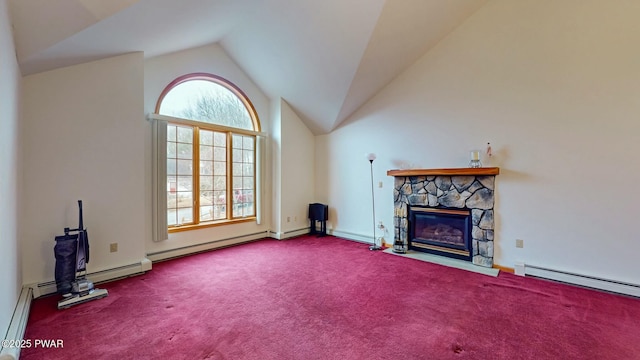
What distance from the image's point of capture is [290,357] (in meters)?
1.87

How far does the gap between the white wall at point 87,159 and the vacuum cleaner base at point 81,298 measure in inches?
18.5

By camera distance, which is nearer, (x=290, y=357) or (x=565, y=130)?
(x=290, y=357)

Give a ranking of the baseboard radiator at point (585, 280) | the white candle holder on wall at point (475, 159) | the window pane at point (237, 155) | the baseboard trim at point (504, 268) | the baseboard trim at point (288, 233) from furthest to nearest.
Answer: the baseboard trim at point (288, 233), the window pane at point (237, 155), the white candle holder on wall at point (475, 159), the baseboard trim at point (504, 268), the baseboard radiator at point (585, 280)

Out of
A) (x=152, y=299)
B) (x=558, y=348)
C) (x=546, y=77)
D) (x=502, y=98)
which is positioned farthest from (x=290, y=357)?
(x=546, y=77)

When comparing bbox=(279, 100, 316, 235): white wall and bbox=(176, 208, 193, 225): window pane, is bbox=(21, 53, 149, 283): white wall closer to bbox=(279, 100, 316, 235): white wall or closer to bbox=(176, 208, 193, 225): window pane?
bbox=(176, 208, 193, 225): window pane

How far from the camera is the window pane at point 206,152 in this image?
459cm

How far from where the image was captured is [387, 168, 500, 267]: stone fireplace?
376 centimetres

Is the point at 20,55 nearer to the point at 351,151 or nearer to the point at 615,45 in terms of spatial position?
the point at 351,151

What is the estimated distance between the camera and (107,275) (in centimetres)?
322

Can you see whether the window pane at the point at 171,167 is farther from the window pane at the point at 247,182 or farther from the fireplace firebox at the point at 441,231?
the fireplace firebox at the point at 441,231

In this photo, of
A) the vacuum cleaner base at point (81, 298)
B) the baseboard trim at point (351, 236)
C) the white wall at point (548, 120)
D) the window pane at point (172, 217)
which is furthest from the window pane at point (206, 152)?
the white wall at point (548, 120)

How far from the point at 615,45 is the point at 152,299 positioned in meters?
5.82

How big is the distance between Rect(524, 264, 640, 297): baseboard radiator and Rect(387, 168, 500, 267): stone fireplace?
19.6 inches

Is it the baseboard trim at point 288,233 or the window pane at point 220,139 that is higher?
the window pane at point 220,139
